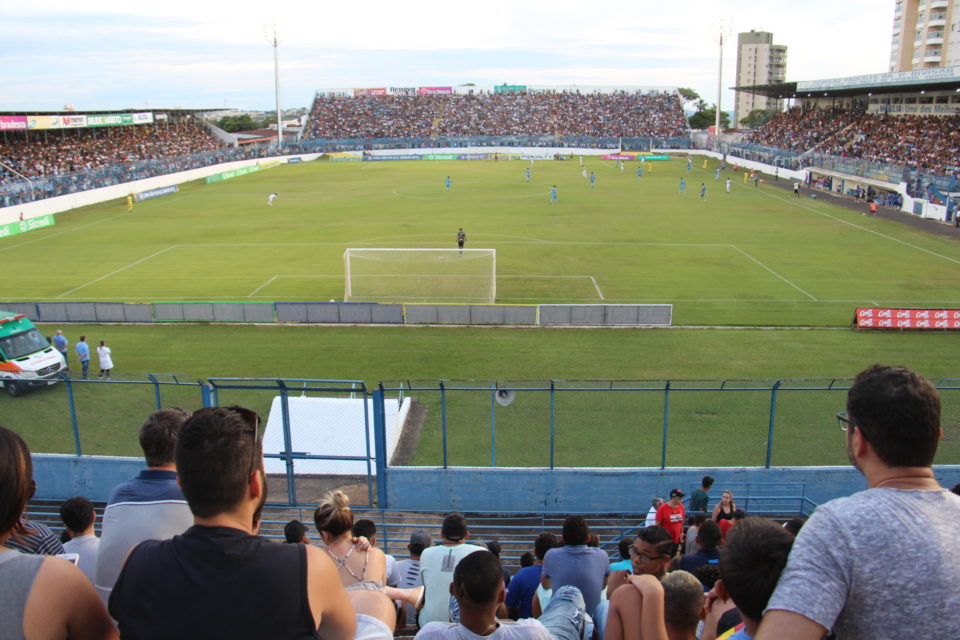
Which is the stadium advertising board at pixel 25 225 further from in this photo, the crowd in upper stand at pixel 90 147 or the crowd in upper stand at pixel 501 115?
the crowd in upper stand at pixel 501 115

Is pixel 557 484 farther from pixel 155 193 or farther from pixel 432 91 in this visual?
pixel 432 91

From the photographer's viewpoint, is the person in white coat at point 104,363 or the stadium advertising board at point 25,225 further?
the stadium advertising board at point 25,225

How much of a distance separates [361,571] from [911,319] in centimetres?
2557

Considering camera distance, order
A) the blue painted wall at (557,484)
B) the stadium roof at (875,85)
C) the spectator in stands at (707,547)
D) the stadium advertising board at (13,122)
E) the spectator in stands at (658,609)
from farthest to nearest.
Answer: the stadium advertising board at (13,122)
the stadium roof at (875,85)
the blue painted wall at (557,484)
the spectator in stands at (707,547)
the spectator in stands at (658,609)

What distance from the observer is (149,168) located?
6838 cm

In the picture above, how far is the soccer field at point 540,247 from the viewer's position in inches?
1202

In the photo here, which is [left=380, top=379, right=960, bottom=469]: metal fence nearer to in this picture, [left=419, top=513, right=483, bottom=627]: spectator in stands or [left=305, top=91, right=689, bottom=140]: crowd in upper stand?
[left=419, top=513, right=483, bottom=627]: spectator in stands

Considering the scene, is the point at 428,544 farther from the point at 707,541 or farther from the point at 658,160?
the point at 658,160

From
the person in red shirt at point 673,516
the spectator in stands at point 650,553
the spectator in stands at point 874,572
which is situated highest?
the spectator in stands at point 874,572

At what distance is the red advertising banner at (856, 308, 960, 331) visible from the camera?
81.2 feet

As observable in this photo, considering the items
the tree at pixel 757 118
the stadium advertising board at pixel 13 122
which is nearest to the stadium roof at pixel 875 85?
the stadium advertising board at pixel 13 122

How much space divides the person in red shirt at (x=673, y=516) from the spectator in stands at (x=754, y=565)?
24.1ft

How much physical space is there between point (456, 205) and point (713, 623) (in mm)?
51956

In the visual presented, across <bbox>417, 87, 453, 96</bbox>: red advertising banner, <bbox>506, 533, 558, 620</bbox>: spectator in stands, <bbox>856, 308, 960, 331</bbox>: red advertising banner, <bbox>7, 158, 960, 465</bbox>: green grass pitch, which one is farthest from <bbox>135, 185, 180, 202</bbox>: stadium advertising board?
<bbox>417, 87, 453, 96</bbox>: red advertising banner
